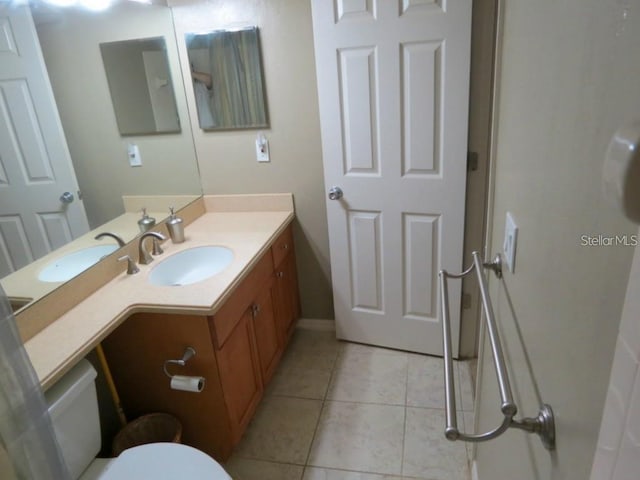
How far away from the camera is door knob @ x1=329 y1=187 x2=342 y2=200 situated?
213 centimetres

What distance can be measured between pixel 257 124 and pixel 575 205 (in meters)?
1.89

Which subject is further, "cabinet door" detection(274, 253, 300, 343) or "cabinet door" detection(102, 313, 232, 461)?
"cabinet door" detection(274, 253, 300, 343)

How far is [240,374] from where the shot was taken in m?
1.75


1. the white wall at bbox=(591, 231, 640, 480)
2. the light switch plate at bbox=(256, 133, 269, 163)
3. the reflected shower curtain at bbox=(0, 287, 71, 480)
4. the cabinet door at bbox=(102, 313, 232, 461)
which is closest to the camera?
the white wall at bbox=(591, 231, 640, 480)

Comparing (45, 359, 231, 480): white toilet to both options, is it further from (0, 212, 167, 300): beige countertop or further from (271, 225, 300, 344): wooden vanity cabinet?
(271, 225, 300, 344): wooden vanity cabinet

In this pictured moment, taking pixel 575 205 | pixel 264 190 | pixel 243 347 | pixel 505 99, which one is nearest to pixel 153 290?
pixel 243 347

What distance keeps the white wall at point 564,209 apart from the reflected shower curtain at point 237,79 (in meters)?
1.43

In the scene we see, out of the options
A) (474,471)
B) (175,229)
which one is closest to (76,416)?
(175,229)

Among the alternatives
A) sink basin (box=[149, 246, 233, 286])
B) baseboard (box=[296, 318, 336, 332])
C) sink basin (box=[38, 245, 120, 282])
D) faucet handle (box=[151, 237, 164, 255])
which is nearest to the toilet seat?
sink basin (box=[38, 245, 120, 282])

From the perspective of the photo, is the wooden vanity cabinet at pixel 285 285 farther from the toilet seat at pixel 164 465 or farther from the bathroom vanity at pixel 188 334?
the toilet seat at pixel 164 465

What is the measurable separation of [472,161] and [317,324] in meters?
1.34

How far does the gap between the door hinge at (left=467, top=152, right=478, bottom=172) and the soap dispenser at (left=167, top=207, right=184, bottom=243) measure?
4.57 ft

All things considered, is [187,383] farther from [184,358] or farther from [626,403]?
[626,403]

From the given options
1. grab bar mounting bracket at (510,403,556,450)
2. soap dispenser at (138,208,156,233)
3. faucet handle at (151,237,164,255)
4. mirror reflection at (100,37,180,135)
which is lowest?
faucet handle at (151,237,164,255)
